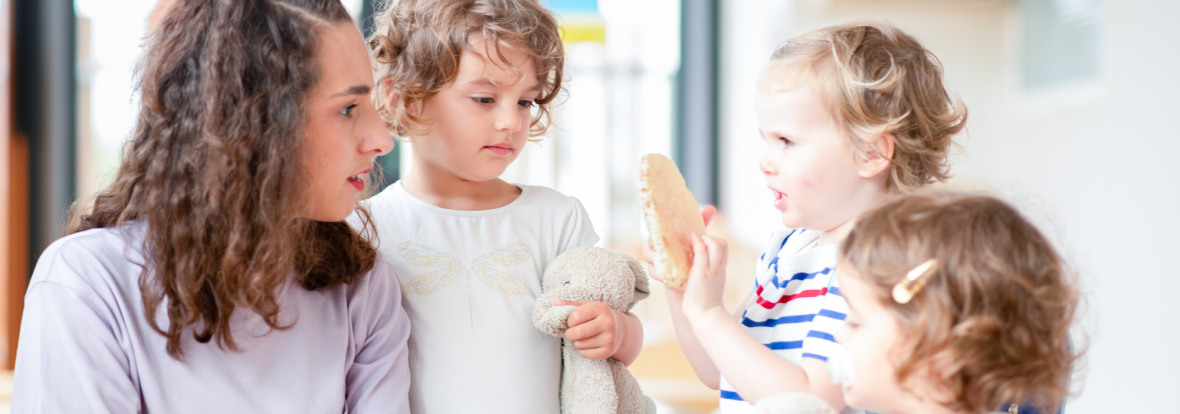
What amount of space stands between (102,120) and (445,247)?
9.52 ft

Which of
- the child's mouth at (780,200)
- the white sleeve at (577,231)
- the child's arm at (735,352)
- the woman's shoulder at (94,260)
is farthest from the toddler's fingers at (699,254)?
the woman's shoulder at (94,260)

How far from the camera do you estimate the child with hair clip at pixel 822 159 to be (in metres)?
0.98

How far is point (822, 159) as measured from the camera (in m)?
1.01

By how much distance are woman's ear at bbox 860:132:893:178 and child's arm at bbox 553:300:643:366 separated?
385 millimetres

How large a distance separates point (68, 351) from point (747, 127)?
3017 mm

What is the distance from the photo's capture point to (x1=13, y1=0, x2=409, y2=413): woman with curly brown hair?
91 cm

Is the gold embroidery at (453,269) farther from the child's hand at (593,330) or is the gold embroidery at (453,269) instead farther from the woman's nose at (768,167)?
the woman's nose at (768,167)

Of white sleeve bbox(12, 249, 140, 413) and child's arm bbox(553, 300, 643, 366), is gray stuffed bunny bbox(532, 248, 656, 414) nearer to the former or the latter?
child's arm bbox(553, 300, 643, 366)

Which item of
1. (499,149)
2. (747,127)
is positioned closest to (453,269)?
(499,149)

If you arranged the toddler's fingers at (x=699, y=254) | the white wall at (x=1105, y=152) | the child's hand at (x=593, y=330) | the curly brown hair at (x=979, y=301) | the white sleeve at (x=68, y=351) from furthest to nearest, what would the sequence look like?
1. the white wall at (x=1105, y=152)
2. the child's hand at (x=593, y=330)
3. the toddler's fingers at (x=699, y=254)
4. the white sleeve at (x=68, y=351)
5. the curly brown hair at (x=979, y=301)

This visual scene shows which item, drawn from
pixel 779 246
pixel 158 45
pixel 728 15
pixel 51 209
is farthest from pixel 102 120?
pixel 779 246

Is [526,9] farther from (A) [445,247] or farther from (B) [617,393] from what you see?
(B) [617,393]

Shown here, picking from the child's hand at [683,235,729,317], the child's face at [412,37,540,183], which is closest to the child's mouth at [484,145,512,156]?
the child's face at [412,37,540,183]

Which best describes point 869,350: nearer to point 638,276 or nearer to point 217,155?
point 638,276
